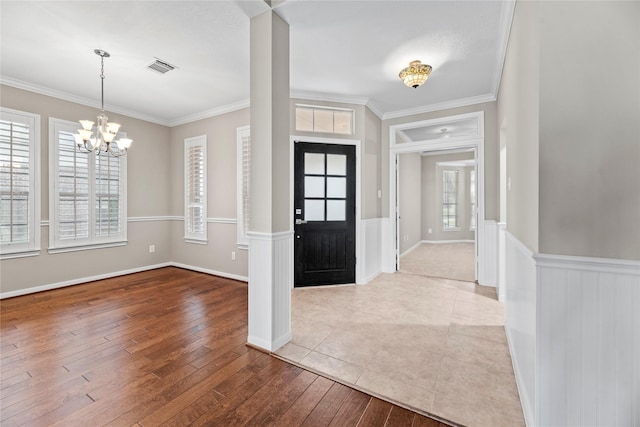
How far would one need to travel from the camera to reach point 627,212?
113 centimetres

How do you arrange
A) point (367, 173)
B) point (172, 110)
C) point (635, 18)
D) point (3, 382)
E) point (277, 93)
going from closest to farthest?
1. point (635, 18)
2. point (3, 382)
3. point (277, 93)
4. point (367, 173)
5. point (172, 110)

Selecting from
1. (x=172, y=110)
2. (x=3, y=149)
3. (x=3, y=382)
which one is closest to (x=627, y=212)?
(x=3, y=382)

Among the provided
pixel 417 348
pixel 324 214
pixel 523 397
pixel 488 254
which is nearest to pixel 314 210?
pixel 324 214

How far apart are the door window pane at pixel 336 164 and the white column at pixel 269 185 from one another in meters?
1.67

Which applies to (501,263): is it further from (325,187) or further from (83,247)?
(83,247)

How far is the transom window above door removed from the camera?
3.85 m

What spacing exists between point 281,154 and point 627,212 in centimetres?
201

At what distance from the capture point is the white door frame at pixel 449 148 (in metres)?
3.92

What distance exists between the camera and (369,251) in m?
4.24

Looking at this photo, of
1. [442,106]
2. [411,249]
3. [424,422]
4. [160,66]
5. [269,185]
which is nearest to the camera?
[424,422]

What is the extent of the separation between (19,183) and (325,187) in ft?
12.8

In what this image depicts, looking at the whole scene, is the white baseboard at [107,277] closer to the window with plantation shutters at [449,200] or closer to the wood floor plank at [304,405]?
the wood floor plank at [304,405]

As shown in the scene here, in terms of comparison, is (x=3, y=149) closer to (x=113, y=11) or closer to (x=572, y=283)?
(x=113, y=11)

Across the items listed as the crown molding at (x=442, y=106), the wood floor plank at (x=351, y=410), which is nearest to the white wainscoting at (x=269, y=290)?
the wood floor plank at (x=351, y=410)
